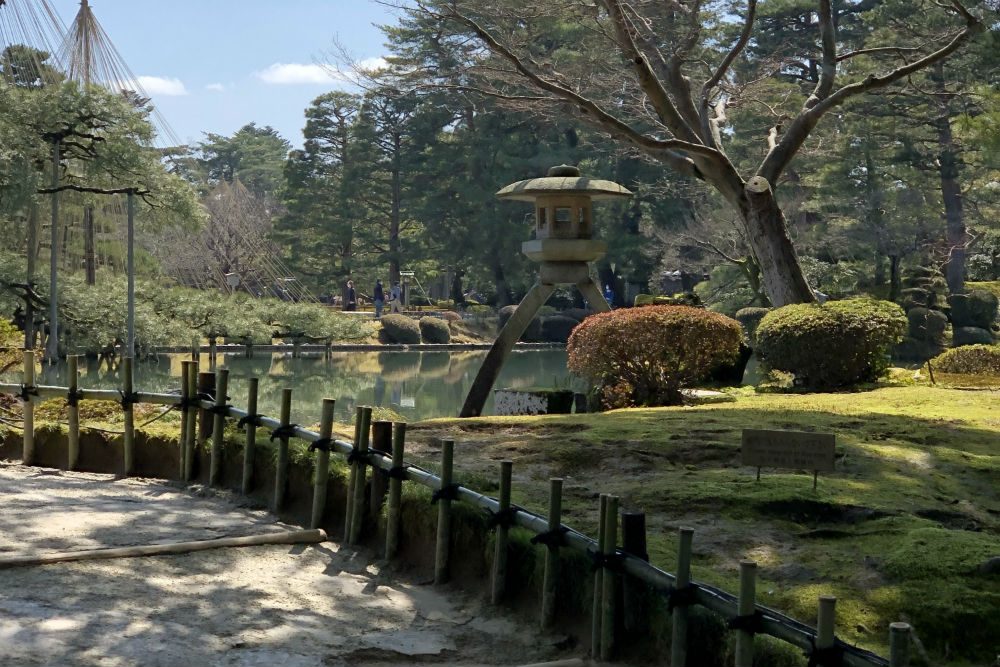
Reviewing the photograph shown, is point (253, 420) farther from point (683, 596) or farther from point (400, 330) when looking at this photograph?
point (400, 330)

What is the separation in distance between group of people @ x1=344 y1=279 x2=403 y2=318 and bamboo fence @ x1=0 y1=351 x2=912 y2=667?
33177 millimetres

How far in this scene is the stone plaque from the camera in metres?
6.02

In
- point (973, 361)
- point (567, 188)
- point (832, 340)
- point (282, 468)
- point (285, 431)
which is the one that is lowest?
point (282, 468)

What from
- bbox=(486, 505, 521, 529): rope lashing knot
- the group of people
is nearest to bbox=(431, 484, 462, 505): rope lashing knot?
bbox=(486, 505, 521, 529): rope lashing knot

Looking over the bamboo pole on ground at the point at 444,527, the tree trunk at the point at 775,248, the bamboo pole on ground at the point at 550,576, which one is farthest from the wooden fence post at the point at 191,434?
the tree trunk at the point at 775,248

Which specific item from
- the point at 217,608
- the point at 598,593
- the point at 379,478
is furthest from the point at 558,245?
the point at 598,593

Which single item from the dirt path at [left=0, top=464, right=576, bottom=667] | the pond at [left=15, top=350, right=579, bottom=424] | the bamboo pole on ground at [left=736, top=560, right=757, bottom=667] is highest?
the bamboo pole on ground at [left=736, top=560, right=757, bottom=667]

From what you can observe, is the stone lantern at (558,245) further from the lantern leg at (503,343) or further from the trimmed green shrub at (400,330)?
the trimmed green shrub at (400,330)

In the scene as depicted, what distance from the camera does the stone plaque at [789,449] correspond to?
6.02 metres

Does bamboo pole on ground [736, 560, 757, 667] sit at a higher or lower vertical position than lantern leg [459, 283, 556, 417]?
lower

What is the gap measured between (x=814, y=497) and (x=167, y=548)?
131 inches

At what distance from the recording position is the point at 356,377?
1098 inches

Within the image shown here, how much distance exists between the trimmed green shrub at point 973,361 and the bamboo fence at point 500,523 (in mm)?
9423

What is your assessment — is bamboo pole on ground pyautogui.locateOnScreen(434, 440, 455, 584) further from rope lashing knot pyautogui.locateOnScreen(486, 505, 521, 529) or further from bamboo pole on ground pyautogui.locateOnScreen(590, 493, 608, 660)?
bamboo pole on ground pyautogui.locateOnScreen(590, 493, 608, 660)
